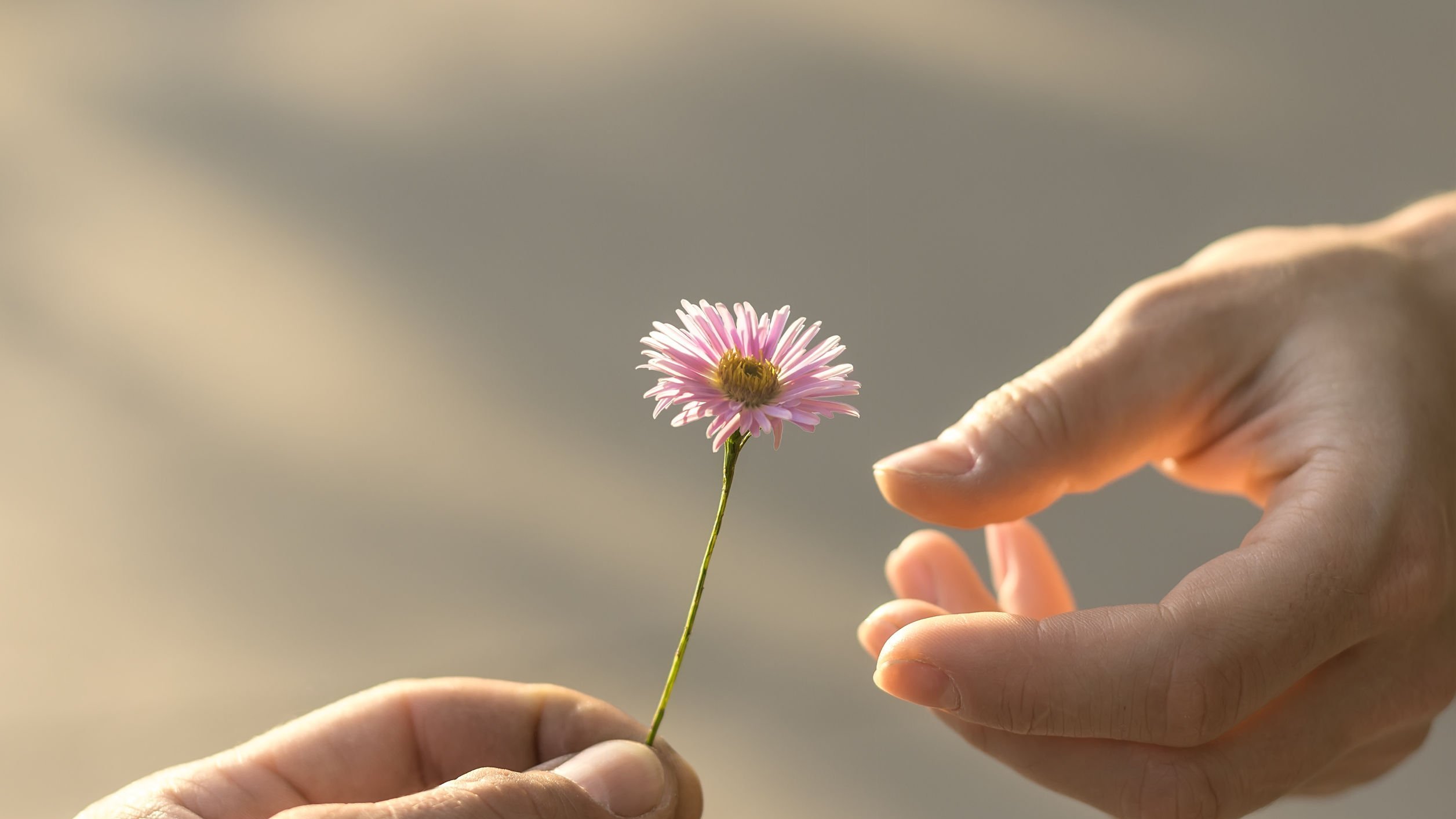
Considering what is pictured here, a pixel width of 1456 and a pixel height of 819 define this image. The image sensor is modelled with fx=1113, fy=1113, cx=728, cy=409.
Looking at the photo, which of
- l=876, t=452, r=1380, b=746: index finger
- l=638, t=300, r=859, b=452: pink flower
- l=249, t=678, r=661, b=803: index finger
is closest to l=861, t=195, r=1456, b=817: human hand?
l=876, t=452, r=1380, b=746: index finger

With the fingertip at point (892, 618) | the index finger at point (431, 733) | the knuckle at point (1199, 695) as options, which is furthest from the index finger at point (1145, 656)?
the index finger at point (431, 733)

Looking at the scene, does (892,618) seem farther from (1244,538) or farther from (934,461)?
(1244,538)

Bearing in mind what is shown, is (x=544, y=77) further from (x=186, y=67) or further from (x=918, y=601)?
(x=918, y=601)

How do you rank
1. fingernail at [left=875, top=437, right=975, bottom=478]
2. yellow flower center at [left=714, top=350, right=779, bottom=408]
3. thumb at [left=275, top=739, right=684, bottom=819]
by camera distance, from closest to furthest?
thumb at [left=275, top=739, right=684, bottom=819] → yellow flower center at [left=714, top=350, right=779, bottom=408] → fingernail at [left=875, top=437, right=975, bottom=478]

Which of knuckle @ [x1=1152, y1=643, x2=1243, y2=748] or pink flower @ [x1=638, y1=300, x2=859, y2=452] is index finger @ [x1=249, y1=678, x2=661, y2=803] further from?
knuckle @ [x1=1152, y1=643, x2=1243, y2=748]

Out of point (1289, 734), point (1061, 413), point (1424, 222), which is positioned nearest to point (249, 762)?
point (1061, 413)

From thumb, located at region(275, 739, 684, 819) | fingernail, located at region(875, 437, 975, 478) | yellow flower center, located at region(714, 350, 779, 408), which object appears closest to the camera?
thumb, located at region(275, 739, 684, 819)

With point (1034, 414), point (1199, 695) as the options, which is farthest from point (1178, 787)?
point (1034, 414)
